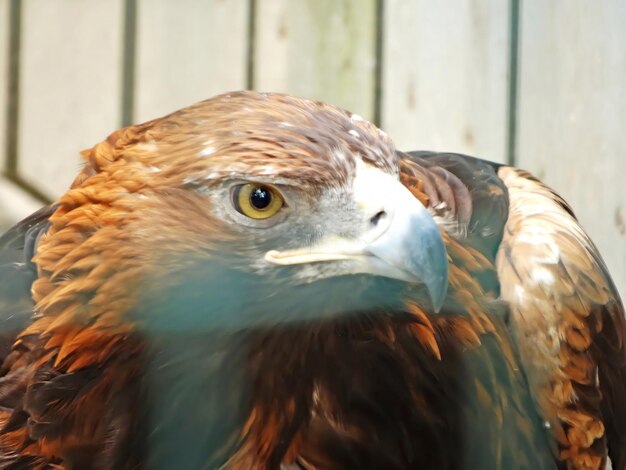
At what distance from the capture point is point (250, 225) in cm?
97

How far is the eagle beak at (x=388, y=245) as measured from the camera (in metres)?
0.92

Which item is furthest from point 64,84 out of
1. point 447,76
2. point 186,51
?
point 447,76

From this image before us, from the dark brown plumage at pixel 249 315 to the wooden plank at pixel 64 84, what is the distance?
0.50 metres

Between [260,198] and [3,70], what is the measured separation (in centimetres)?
87

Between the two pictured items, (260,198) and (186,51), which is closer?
(260,198)

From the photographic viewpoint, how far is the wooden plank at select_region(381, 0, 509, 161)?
1.72m

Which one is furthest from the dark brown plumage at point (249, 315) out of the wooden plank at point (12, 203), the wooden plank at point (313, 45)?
the wooden plank at point (313, 45)

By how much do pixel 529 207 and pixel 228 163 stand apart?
2.20 ft

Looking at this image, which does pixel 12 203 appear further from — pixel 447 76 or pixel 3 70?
pixel 447 76

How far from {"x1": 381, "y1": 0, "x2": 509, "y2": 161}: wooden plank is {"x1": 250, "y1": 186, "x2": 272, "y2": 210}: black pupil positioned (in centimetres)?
88

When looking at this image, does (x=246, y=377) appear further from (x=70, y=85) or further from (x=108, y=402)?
(x=70, y=85)

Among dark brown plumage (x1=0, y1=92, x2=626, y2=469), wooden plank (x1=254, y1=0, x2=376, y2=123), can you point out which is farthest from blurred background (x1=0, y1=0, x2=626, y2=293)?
dark brown plumage (x1=0, y1=92, x2=626, y2=469)

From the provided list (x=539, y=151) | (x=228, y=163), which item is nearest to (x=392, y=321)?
(x=228, y=163)

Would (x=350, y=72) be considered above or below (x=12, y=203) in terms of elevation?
above
